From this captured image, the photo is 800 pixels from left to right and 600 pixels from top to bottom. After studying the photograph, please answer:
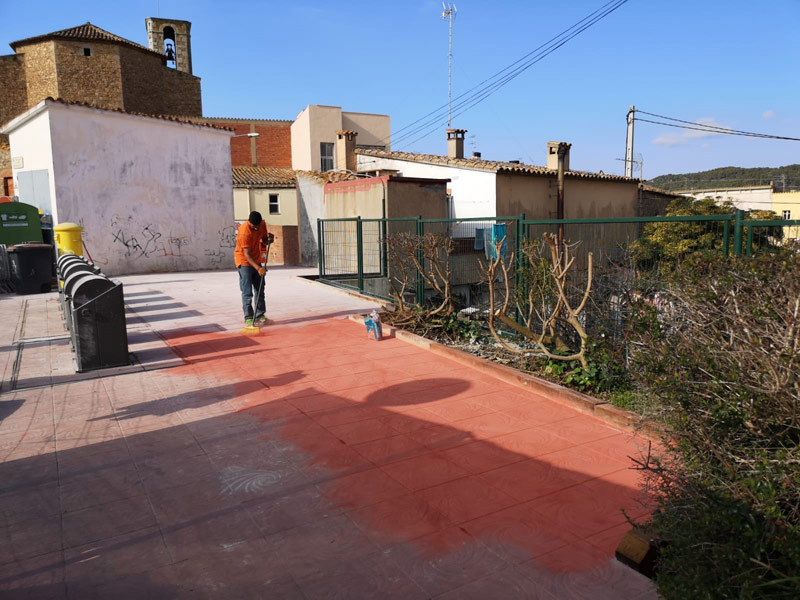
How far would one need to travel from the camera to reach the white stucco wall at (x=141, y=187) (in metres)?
16.3

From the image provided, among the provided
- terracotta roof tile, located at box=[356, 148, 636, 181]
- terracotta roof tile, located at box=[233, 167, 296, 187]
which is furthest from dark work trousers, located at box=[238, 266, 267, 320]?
terracotta roof tile, located at box=[233, 167, 296, 187]

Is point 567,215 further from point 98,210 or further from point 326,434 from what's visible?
point 326,434

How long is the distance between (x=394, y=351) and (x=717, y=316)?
471cm

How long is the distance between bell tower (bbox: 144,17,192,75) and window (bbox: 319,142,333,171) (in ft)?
64.9

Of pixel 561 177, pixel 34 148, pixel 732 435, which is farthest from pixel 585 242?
pixel 561 177

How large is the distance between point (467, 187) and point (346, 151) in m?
7.90

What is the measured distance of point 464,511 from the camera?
340 cm

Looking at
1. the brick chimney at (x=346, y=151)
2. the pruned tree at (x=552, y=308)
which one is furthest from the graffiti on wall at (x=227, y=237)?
the pruned tree at (x=552, y=308)

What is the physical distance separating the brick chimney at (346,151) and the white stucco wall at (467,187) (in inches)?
126

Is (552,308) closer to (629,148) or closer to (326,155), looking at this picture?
(629,148)

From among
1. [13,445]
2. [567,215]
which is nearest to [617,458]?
[13,445]

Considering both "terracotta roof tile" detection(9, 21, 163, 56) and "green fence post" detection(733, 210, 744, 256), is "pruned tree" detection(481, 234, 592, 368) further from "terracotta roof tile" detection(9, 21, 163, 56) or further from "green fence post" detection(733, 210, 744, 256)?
"terracotta roof tile" detection(9, 21, 163, 56)

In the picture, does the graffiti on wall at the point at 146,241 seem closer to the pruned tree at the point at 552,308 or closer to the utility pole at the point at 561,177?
the pruned tree at the point at 552,308

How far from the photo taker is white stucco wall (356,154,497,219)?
73.3ft
